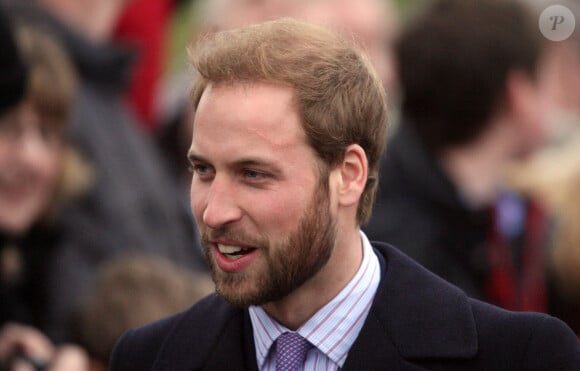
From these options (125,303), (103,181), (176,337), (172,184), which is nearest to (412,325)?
(176,337)

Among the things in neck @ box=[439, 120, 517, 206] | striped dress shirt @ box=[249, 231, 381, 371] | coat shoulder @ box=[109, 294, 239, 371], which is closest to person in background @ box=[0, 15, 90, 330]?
neck @ box=[439, 120, 517, 206]

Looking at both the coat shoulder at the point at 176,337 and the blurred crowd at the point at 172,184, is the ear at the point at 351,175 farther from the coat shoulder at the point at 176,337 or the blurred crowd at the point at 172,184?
the blurred crowd at the point at 172,184

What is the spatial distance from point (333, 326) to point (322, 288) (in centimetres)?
9

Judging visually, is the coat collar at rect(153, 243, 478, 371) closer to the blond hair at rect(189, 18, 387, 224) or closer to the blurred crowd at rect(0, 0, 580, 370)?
the blond hair at rect(189, 18, 387, 224)

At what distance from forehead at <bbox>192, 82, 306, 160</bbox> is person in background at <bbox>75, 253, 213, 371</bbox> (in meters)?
1.69

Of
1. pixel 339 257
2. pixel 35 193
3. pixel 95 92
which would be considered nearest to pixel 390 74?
pixel 95 92

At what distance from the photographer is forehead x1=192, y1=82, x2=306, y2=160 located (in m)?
2.86

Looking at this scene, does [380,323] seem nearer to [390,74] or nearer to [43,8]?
[43,8]

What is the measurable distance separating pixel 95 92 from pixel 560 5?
3111mm

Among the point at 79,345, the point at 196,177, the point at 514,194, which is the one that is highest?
the point at 196,177

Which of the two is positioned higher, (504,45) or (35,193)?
(504,45)

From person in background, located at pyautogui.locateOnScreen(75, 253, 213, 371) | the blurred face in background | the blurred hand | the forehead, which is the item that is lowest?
the blurred hand

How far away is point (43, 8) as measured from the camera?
630 centimetres

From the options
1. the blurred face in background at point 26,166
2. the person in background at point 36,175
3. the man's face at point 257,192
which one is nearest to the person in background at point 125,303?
the person in background at point 36,175
